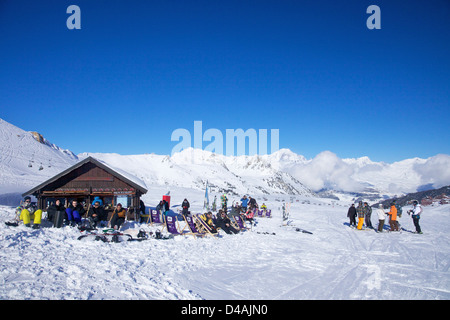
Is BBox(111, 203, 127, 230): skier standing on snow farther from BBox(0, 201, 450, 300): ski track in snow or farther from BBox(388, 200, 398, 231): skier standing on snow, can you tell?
BBox(388, 200, 398, 231): skier standing on snow

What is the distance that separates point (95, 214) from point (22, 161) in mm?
42786

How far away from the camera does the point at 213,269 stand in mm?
7598

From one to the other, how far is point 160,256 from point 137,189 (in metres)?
8.87

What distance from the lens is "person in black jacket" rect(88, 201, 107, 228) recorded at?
37.4 ft

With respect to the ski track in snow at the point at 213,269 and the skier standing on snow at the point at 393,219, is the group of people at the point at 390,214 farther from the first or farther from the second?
the ski track in snow at the point at 213,269

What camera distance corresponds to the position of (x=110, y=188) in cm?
1639

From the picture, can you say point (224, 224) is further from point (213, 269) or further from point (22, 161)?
point (22, 161)

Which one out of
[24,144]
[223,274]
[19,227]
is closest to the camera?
[223,274]

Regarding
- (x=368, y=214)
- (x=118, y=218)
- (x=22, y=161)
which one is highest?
(x=22, y=161)

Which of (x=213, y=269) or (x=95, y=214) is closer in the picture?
(x=213, y=269)

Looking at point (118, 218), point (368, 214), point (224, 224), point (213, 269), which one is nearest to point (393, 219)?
point (368, 214)

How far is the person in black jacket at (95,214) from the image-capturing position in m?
11.4
